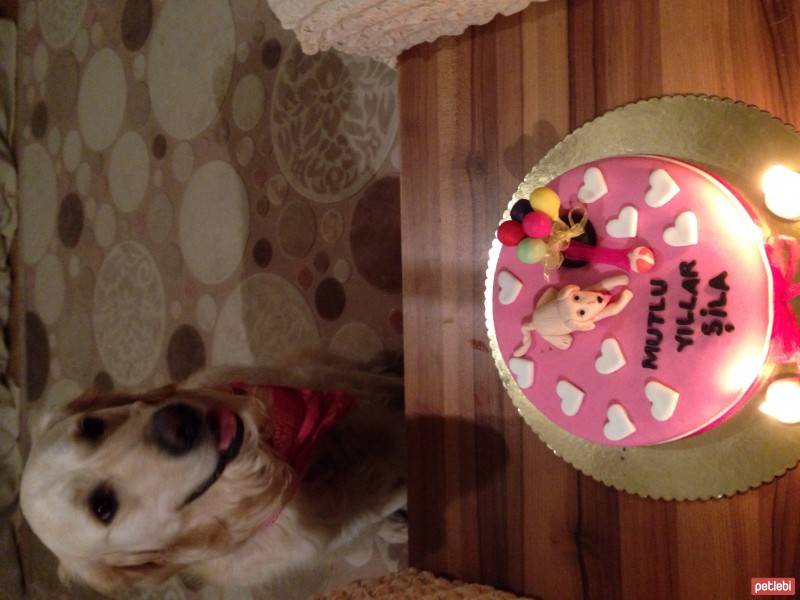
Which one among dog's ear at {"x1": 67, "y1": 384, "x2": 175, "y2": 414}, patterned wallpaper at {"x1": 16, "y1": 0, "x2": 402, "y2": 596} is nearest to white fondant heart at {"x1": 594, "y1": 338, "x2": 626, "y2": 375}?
dog's ear at {"x1": 67, "y1": 384, "x2": 175, "y2": 414}

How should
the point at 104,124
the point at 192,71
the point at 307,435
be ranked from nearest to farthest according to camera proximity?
the point at 307,435, the point at 192,71, the point at 104,124

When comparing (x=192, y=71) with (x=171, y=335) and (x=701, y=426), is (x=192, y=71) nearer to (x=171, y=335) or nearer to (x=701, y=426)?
(x=171, y=335)

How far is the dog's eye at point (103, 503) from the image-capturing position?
85cm

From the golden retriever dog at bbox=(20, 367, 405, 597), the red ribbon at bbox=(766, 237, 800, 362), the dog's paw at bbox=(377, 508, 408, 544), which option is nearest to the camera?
the red ribbon at bbox=(766, 237, 800, 362)

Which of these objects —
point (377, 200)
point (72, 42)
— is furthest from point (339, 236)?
point (72, 42)

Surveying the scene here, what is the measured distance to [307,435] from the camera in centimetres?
99

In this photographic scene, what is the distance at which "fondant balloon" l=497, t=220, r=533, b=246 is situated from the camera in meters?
0.65

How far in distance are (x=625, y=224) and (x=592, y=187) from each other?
5 centimetres

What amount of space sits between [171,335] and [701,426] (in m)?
1.43

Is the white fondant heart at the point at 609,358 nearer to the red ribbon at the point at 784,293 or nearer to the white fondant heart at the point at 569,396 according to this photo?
the white fondant heart at the point at 569,396

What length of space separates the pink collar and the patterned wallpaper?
36 centimetres

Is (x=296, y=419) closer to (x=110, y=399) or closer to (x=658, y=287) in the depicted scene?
(x=110, y=399)

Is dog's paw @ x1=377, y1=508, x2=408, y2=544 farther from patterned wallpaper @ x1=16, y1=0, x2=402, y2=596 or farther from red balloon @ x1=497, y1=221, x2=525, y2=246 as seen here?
red balloon @ x1=497, y1=221, x2=525, y2=246

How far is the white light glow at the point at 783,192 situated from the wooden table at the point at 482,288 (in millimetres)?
63
